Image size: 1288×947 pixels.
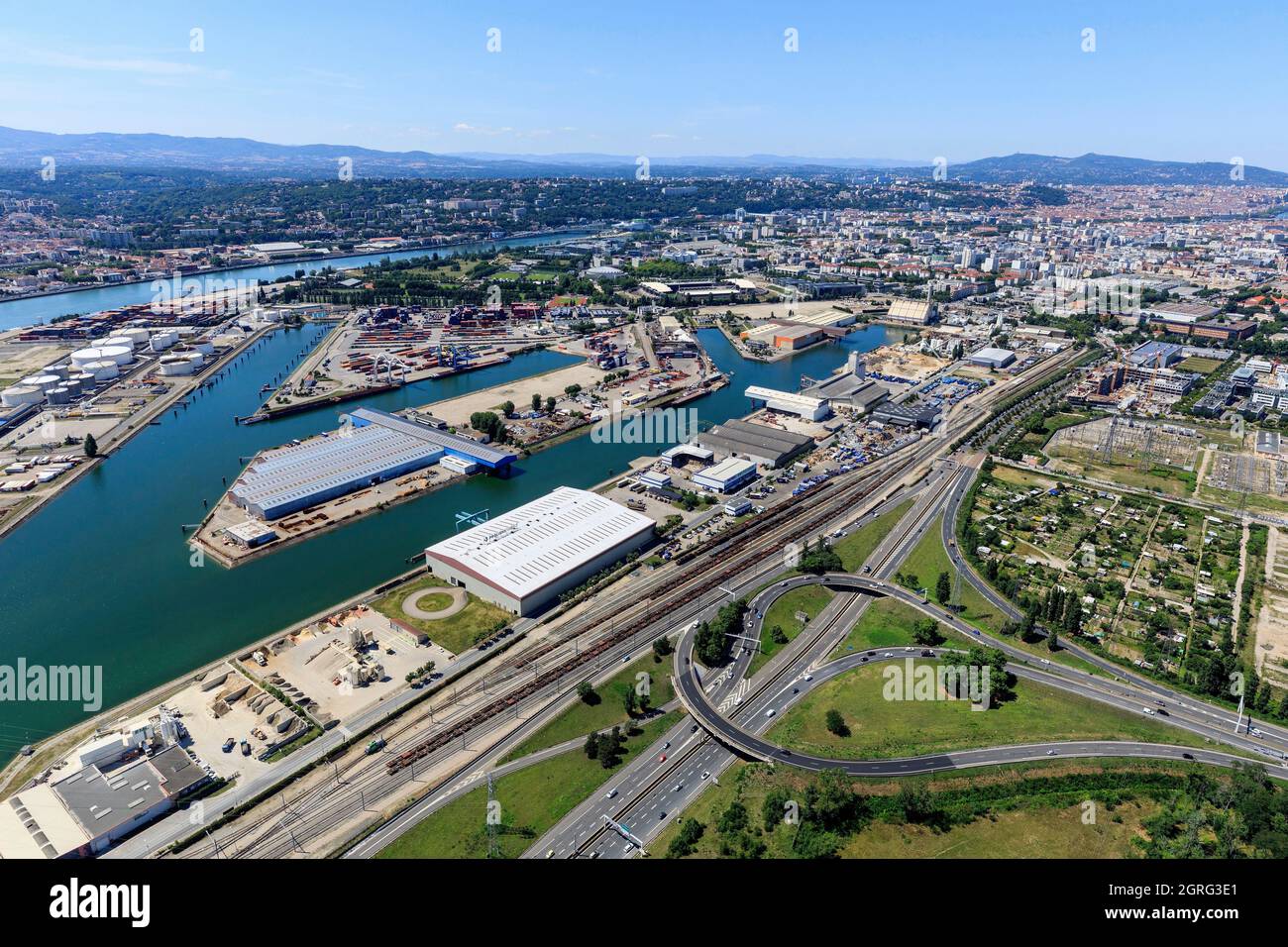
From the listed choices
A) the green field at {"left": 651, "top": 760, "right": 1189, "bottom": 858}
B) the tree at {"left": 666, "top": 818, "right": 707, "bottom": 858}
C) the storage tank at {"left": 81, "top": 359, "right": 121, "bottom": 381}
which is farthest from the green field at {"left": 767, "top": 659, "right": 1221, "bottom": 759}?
the storage tank at {"left": 81, "top": 359, "right": 121, "bottom": 381}

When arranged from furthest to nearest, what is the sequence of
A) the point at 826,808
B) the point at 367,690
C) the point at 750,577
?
1. the point at 750,577
2. the point at 367,690
3. the point at 826,808

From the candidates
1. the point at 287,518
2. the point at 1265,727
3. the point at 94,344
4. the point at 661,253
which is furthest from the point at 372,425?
the point at 661,253

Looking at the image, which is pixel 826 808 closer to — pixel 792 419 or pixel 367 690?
pixel 367 690

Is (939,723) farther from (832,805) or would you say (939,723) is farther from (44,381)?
(44,381)

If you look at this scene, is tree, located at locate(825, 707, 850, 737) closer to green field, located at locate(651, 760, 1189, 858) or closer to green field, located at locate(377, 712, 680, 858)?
green field, located at locate(651, 760, 1189, 858)

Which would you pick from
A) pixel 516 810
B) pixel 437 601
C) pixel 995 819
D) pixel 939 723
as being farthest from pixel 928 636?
pixel 437 601
